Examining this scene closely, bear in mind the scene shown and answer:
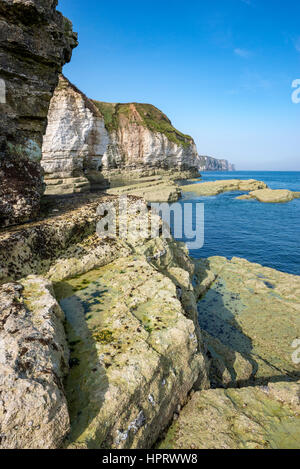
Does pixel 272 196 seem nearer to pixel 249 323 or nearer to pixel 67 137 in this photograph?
pixel 67 137

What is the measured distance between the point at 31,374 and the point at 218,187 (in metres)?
78.5

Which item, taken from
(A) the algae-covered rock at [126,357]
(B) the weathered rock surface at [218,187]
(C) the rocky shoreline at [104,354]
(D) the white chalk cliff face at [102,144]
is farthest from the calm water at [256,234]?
(D) the white chalk cliff face at [102,144]

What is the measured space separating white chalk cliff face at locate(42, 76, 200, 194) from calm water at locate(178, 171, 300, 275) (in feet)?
79.7

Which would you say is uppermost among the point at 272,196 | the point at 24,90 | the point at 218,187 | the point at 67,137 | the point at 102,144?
the point at 102,144

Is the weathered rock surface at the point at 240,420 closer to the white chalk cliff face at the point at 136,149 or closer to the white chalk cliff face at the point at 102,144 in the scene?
the white chalk cliff face at the point at 102,144

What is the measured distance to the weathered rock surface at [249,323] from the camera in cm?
891

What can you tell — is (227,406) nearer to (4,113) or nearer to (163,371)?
(163,371)

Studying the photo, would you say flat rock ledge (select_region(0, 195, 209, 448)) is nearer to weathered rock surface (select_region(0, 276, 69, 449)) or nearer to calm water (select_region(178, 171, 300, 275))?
weathered rock surface (select_region(0, 276, 69, 449))

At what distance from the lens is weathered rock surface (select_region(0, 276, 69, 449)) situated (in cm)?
304

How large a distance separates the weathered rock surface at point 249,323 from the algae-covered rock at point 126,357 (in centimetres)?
321

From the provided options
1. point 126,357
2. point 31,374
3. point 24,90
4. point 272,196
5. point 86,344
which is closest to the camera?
point 31,374

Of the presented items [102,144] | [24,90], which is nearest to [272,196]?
[102,144]

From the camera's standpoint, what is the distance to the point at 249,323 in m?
12.6
